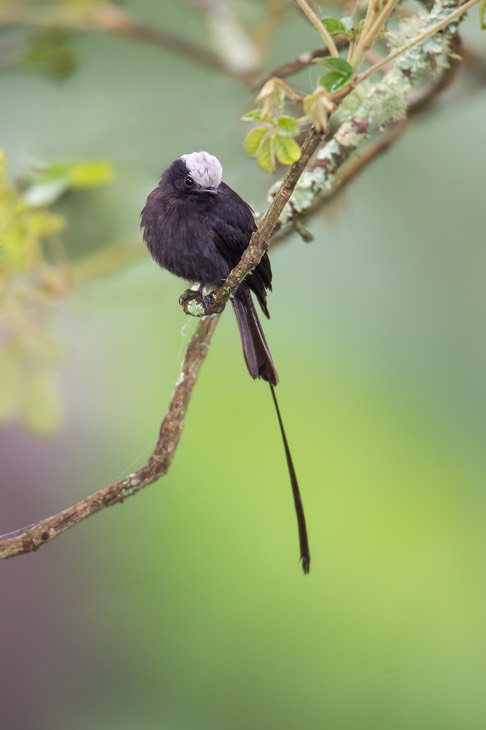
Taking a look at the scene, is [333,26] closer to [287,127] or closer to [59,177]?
[287,127]

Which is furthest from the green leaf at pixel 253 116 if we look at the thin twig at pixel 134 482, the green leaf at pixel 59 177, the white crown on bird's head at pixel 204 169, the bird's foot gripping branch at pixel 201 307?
the green leaf at pixel 59 177

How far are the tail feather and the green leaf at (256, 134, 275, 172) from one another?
1.31ft

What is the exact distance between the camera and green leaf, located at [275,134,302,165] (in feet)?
2.87

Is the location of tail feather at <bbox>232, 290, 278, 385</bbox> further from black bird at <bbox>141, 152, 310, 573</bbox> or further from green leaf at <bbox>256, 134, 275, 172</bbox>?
green leaf at <bbox>256, 134, 275, 172</bbox>

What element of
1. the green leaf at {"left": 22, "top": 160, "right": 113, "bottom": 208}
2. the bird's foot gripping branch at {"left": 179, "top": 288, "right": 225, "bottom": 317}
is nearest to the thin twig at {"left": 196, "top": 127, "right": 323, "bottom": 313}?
the bird's foot gripping branch at {"left": 179, "top": 288, "right": 225, "bottom": 317}

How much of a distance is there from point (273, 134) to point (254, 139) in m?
0.02

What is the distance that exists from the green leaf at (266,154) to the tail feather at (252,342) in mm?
401

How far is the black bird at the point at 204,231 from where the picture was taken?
1.34 metres

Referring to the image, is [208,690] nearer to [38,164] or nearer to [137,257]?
[137,257]

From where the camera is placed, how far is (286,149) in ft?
2.89

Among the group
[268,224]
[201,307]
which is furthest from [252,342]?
[268,224]

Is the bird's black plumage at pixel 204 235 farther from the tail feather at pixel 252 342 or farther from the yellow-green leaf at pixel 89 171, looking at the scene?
the yellow-green leaf at pixel 89 171

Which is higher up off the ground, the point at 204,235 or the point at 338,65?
the point at 204,235

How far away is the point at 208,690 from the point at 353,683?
1.49 feet
